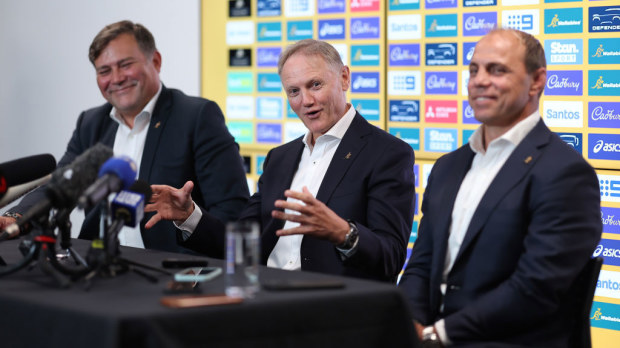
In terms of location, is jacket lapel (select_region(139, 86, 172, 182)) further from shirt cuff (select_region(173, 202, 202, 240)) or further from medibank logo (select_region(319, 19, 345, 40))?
medibank logo (select_region(319, 19, 345, 40))

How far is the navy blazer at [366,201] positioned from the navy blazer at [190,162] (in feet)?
1.67

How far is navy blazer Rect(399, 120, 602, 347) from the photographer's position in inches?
78.6

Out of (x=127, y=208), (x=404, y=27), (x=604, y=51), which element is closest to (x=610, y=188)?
(x=604, y=51)

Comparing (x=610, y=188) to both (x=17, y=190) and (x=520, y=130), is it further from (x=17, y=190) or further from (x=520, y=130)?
(x=17, y=190)

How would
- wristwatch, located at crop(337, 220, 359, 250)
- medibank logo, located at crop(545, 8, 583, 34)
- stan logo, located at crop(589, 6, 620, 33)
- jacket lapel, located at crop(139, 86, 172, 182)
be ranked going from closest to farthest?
wristwatch, located at crop(337, 220, 359, 250) < jacket lapel, located at crop(139, 86, 172, 182) < stan logo, located at crop(589, 6, 620, 33) < medibank logo, located at crop(545, 8, 583, 34)

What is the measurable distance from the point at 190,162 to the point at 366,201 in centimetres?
102

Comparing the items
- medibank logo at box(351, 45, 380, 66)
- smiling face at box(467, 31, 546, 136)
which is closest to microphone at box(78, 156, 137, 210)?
smiling face at box(467, 31, 546, 136)

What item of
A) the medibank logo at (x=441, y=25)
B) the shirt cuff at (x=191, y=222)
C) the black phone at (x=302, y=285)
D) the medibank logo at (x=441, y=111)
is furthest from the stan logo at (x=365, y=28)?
the black phone at (x=302, y=285)

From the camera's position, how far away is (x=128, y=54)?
11.4ft

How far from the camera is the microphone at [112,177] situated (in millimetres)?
1748

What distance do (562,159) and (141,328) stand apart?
123cm

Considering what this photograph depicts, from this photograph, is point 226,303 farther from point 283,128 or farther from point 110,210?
point 283,128

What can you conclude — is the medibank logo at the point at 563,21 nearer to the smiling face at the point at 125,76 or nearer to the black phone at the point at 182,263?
the smiling face at the point at 125,76

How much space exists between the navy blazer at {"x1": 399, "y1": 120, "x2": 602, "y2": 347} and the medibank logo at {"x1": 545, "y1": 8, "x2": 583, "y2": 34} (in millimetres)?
1919
